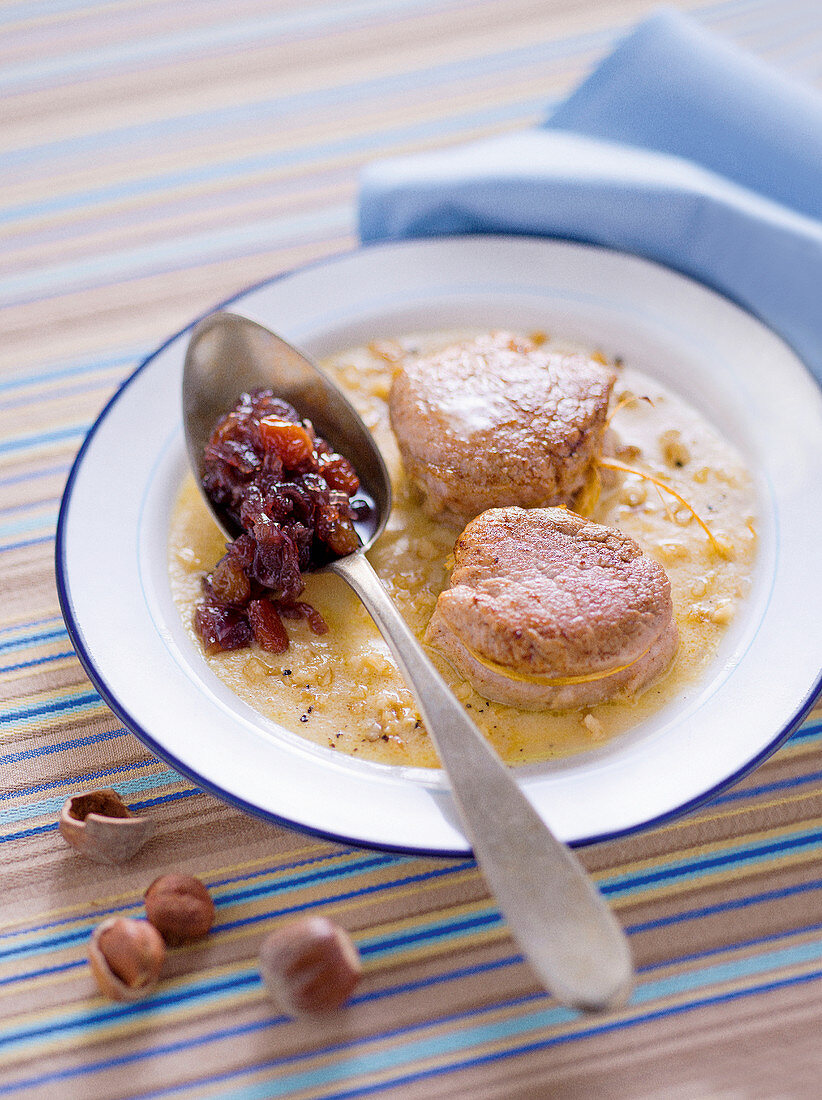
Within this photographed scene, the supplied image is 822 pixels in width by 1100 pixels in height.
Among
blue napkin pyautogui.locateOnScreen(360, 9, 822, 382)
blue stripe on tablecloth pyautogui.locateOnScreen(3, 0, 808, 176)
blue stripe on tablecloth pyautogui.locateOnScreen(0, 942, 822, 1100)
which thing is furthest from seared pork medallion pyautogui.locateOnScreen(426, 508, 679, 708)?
blue stripe on tablecloth pyautogui.locateOnScreen(3, 0, 808, 176)

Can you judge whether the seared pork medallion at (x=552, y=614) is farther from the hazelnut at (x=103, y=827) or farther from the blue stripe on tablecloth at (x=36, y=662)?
the blue stripe on tablecloth at (x=36, y=662)

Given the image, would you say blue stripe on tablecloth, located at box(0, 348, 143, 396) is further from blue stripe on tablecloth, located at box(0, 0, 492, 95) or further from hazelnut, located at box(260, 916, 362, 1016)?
hazelnut, located at box(260, 916, 362, 1016)

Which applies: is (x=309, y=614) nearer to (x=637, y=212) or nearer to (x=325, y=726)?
(x=325, y=726)

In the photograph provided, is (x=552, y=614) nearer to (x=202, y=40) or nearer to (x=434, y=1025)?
(x=434, y=1025)

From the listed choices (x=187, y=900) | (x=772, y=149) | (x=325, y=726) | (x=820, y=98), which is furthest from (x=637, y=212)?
(x=187, y=900)

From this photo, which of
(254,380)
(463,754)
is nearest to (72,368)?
(254,380)

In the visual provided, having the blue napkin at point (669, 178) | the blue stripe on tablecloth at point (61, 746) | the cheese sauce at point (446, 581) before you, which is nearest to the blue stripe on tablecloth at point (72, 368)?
the cheese sauce at point (446, 581)
